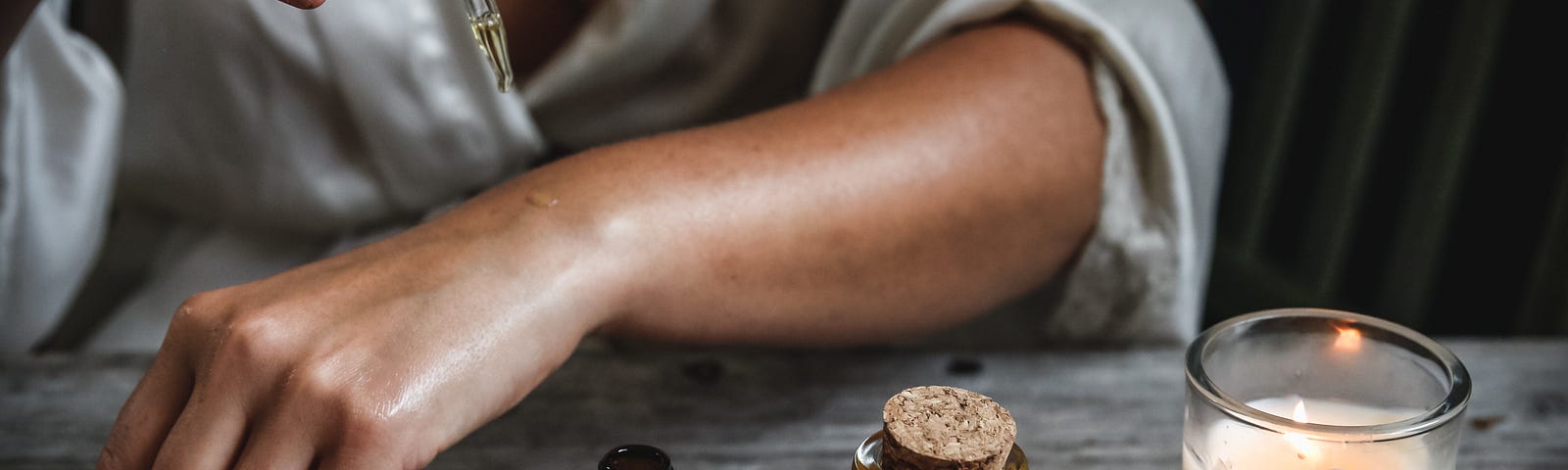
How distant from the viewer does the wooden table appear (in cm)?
52

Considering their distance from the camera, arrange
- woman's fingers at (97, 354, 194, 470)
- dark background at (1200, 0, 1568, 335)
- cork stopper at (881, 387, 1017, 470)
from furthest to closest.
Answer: dark background at (1200, 0, 1568, 335) < woman's fingers at (97, 354, 194, 470) < cork stopper at (881, 387, 1017, 470)

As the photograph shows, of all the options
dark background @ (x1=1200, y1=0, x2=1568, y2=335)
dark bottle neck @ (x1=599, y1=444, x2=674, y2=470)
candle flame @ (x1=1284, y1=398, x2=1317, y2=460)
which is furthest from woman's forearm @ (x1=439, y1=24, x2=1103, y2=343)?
dark background @ (x1=1200, y1=0, x2=1568, y2=335)

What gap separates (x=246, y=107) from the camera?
762 millimetres

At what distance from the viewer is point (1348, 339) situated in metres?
0.41

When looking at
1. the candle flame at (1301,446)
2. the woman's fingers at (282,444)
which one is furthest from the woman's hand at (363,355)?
the candle flame at (1301,446)

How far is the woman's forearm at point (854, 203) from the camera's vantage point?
20.1 inches

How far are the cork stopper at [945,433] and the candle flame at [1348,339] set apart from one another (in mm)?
148

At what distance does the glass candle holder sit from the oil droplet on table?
0.86 ft

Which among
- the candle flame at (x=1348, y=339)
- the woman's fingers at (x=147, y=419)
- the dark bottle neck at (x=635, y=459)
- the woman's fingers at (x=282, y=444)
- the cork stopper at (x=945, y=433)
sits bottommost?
the woman's fingers at (x=147, y=419)

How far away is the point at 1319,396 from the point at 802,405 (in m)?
0.23

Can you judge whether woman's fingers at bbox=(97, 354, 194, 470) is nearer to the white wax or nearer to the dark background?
the white wax

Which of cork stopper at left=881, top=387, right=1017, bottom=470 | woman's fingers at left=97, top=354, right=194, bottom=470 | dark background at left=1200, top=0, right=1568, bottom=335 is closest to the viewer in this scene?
cork stopper at left=881, top=387, right=1017, bottom=470

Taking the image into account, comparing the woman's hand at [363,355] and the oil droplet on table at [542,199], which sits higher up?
the oil droplet on table at [542,199]

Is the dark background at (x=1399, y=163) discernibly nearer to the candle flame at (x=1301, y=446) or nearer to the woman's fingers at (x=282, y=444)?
the candle flame at (x=1301, y=446)
